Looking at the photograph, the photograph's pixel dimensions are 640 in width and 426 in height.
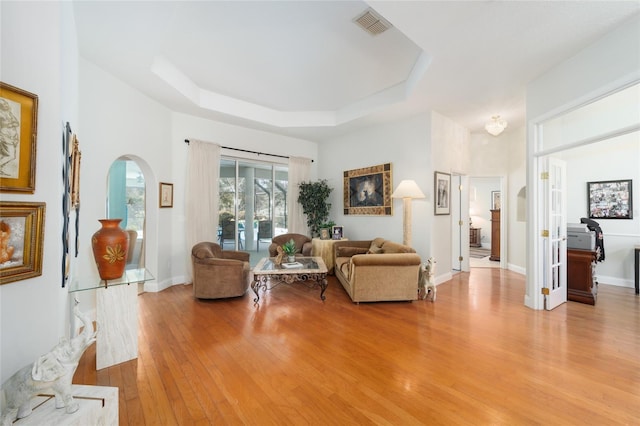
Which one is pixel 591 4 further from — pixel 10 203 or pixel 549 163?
pixel 10 203

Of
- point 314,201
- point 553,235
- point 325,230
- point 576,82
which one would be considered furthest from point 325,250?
point 576,82

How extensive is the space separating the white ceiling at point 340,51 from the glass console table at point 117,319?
2.56 m

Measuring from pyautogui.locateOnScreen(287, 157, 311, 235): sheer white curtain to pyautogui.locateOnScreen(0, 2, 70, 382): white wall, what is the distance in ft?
16.3

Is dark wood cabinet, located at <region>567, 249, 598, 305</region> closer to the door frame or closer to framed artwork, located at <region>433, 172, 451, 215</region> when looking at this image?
the door frame

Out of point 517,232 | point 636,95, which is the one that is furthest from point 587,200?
point 636,95

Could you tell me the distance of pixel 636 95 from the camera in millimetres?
2641

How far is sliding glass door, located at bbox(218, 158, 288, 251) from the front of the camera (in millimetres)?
5812

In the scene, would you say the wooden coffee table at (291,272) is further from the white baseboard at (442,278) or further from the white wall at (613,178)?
the white wall at (613,178)

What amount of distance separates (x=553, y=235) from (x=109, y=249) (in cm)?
544

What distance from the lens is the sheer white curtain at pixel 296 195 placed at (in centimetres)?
Answer: 657

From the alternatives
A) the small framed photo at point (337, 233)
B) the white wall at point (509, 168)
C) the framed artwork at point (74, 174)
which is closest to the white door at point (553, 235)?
the white wall at point (509, 168)

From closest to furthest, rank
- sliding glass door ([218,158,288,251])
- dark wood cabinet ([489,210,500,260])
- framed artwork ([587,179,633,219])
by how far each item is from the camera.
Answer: framed artwork ([587,179,633,219])
sliding glass door ([218,158,288,251])
dark wood cabinet ([489,210,500,260])

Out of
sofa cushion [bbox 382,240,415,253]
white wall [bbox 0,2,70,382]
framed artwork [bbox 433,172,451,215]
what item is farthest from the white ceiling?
sofa cushion [bbox 382,240,415,253]

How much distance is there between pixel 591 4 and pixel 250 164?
18.1 ft
